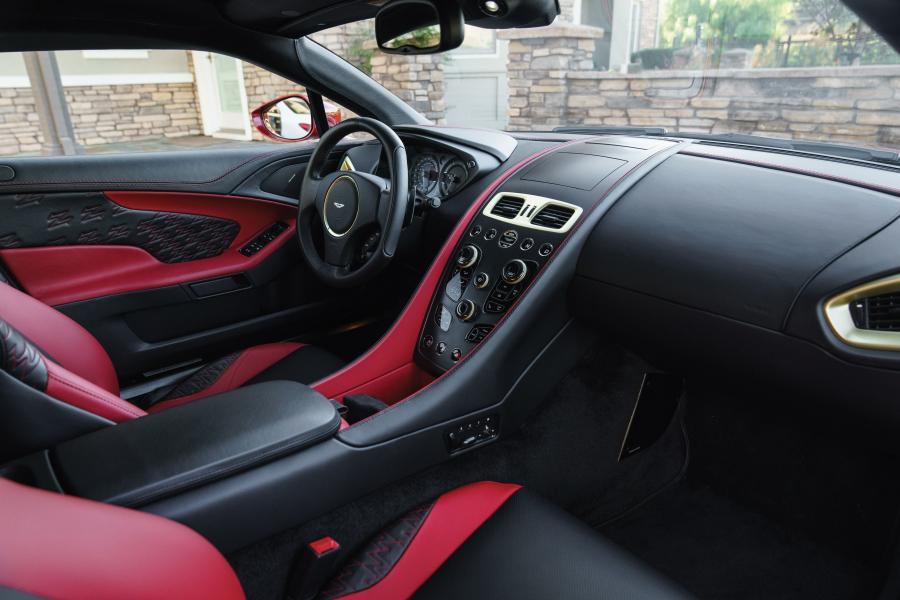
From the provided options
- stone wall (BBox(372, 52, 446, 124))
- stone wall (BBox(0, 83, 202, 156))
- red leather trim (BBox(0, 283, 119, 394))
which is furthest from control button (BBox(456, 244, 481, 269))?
stone wall (BBox(372, 52, 446, 124))

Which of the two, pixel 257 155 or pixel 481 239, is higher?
pixel 257 155

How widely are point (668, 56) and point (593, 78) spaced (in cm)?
57

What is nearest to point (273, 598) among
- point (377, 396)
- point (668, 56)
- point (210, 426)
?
point (210, 426)

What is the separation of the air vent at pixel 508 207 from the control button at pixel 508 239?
47 millimetres

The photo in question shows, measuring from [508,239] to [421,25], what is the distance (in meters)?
0.59

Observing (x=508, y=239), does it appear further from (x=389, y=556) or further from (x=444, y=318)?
(x=389, y=556)

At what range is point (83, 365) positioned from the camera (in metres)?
1.38

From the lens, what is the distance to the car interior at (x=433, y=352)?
982mm

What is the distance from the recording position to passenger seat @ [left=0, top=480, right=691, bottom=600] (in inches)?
22.1

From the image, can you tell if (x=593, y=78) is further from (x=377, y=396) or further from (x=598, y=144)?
(x=377, y=396)

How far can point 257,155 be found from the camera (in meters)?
2.06

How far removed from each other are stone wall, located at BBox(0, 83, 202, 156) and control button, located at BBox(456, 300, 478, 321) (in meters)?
1.78

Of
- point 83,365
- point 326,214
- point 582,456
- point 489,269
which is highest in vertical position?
point 326,214

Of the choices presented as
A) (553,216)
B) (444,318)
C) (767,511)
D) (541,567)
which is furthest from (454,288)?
(767,511)
